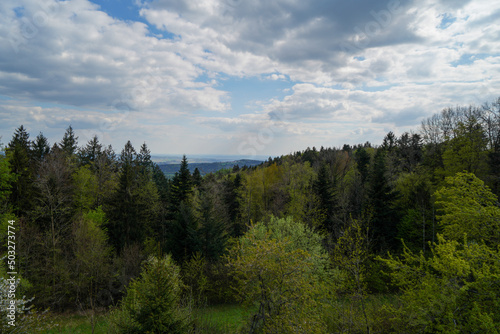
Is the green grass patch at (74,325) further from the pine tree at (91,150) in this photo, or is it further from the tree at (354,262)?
the pine tree at (91,150)

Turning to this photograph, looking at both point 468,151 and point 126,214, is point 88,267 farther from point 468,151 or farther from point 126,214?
point 468,151

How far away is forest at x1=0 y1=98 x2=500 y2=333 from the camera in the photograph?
9367 millimetres

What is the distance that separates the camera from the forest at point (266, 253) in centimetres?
937

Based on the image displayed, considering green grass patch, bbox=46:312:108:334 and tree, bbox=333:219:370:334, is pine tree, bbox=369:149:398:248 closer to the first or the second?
tree, bbox=333:219:370:334

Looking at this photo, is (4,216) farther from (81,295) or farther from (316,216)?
(316,216)

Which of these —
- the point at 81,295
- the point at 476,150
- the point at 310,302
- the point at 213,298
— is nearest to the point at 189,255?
the point at 213,298

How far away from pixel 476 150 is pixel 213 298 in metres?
30.3

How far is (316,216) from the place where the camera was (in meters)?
33.2

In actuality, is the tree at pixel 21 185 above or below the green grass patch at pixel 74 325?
above

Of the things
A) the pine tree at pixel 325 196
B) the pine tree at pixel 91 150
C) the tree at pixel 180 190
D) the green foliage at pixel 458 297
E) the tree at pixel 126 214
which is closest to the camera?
the green foliage at pixel 458 297

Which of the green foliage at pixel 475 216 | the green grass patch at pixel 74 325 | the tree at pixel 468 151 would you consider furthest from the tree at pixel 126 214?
the tree at pixel 468 151

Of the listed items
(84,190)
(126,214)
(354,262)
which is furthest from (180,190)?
(354,262)

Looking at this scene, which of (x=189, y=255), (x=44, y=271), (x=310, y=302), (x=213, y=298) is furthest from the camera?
(x=189, y=255)

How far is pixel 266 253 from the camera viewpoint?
→ 34.1 feet
